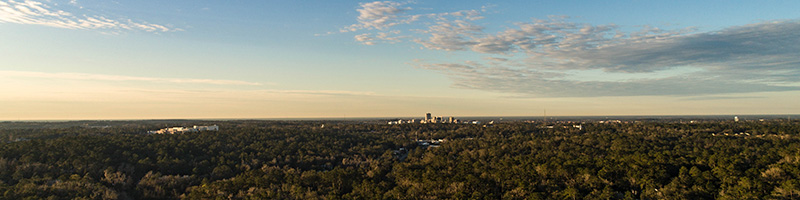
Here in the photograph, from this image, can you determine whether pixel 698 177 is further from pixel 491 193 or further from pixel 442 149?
pixel 442 149

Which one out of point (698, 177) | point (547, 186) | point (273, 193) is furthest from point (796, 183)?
point (273, 193)

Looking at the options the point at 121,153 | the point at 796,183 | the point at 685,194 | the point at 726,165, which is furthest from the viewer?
the point at 121,153

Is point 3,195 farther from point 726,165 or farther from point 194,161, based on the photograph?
point 726,165

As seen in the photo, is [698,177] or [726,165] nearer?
[698,177]

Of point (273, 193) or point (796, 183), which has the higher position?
point (796, 183)

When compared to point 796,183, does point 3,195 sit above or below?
below

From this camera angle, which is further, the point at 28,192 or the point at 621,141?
the point at 621,141

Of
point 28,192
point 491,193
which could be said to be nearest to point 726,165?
point 491,193

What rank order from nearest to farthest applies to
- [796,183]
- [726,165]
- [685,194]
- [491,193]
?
1. [796,183]
2. [685,194]
3. [491,193]
4. [726,165]

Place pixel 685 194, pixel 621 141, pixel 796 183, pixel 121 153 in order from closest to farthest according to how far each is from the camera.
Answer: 1. pixel 796 183
2. pixel 685 194
3. pixel 121 153
4. pixel 621 141
